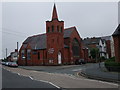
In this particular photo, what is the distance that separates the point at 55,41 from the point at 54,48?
173 centimetres

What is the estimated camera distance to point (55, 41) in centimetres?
4500

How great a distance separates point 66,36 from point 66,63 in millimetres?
7529

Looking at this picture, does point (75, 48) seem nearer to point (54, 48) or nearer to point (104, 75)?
point (54, 48)

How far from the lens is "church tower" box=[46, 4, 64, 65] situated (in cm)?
4475

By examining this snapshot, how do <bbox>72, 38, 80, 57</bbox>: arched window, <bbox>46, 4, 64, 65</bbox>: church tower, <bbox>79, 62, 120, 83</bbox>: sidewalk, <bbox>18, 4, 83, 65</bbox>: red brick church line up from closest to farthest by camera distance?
<bbox>79, 62, 120, 83</bbox>: sidewalk
<bbox>46, 4, 64, 65</bbox>: church tower
<bbox>18, 4, 83, 65</bbox>: red brick church
<bbox>72, 38, 80, 57</bbox>: arched window

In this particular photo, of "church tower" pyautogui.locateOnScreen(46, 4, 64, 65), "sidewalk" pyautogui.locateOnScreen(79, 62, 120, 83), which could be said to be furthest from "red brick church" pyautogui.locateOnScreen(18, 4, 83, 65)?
"sidewalk" pyautogui.locateOnScreen(79, 62, 120, 83)

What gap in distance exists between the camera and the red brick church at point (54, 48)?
148 ft

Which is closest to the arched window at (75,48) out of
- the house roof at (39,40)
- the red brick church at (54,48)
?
the red brick church at (54,48)

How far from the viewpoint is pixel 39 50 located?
167ft

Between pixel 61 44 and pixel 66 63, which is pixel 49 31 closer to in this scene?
pixel 61 44

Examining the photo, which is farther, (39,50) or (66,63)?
(39,50)

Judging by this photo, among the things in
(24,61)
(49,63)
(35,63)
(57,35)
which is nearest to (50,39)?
(57,35)

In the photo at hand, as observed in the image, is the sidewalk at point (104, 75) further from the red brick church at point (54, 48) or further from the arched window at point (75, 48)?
the arched window at point (75, 48)

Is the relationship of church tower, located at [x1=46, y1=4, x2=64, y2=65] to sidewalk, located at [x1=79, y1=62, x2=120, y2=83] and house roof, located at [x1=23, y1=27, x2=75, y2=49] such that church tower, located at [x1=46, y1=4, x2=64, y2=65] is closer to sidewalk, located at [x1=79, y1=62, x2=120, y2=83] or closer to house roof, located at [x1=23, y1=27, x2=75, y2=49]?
house roof, located at [x1=23, y1=27, x2=75, y2=49]
